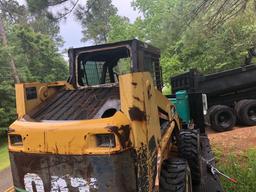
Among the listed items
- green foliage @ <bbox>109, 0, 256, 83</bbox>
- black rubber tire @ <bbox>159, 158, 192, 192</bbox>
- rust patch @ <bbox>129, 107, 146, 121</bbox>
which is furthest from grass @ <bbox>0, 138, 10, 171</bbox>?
rust patch @ <bbox>129, 107, 146, 121</bbox>

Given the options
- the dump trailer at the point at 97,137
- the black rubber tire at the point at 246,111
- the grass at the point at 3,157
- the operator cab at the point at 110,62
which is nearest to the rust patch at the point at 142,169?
the dump trailer at the point at 97,137

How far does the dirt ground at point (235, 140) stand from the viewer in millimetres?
9194

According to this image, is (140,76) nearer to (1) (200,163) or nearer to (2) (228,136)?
(1) (200,163)

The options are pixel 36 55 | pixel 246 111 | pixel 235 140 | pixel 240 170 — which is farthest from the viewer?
pixel 36 55

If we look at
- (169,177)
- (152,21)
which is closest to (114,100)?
Result: (169,177)

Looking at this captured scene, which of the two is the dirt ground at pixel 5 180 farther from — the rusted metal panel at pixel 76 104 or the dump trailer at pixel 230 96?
the dump trailer at pixel 230 96

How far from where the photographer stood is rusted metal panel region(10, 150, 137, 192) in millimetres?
3580

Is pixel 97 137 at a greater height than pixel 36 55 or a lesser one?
lesser

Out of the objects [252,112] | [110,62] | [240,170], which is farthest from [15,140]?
[252,112]

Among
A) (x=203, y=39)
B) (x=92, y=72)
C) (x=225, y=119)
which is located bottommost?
(x=225, y=119)

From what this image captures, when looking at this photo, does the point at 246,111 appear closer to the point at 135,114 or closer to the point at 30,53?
the point at 135,114

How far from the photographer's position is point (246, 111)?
491 inches

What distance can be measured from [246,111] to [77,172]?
32.0ft

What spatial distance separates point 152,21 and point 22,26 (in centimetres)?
927
